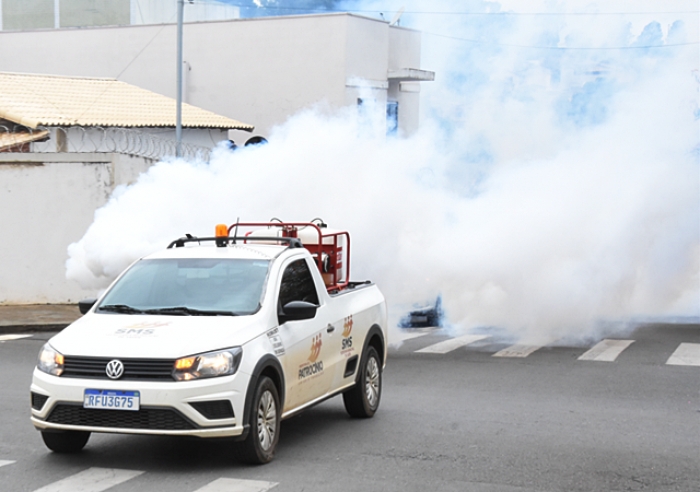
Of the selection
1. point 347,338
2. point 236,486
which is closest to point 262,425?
point 236,486

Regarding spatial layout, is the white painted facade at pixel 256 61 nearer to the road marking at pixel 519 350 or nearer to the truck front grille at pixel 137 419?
the road marking at pixel 519 350

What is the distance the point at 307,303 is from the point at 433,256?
9.20 metres

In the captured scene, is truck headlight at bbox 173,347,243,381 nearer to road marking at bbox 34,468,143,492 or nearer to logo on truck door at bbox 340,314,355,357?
road marking at bbox 34,468,143,492

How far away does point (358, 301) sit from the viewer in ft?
33.4

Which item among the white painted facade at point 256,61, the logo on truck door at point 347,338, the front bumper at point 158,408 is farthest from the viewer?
the white painted facade at point 256,61

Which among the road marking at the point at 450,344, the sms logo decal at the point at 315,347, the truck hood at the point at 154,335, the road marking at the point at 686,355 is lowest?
the road marking at the point at 450,344

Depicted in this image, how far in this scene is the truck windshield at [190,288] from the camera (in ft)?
27.0

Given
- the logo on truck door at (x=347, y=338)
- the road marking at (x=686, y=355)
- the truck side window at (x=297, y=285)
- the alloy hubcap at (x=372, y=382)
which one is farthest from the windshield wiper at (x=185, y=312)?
the road marking at (x=686, y=355)

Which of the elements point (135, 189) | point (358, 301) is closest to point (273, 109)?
point (135, 189)

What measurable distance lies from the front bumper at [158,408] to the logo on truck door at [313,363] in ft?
3.65

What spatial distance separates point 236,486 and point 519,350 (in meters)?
10.3

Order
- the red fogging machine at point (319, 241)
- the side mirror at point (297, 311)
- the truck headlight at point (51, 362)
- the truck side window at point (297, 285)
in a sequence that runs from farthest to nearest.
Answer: the red fogging machine at point (319, 241)
the truck side window at point (297, 285)
the side mirror at point (297, 311)
the truck headlight at point (51, 362)

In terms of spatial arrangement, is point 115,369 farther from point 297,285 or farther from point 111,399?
point 297,285

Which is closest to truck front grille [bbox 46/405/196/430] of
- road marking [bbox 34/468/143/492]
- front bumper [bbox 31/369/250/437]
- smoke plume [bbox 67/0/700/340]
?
front bumper [bbox 31/369/250/437]
